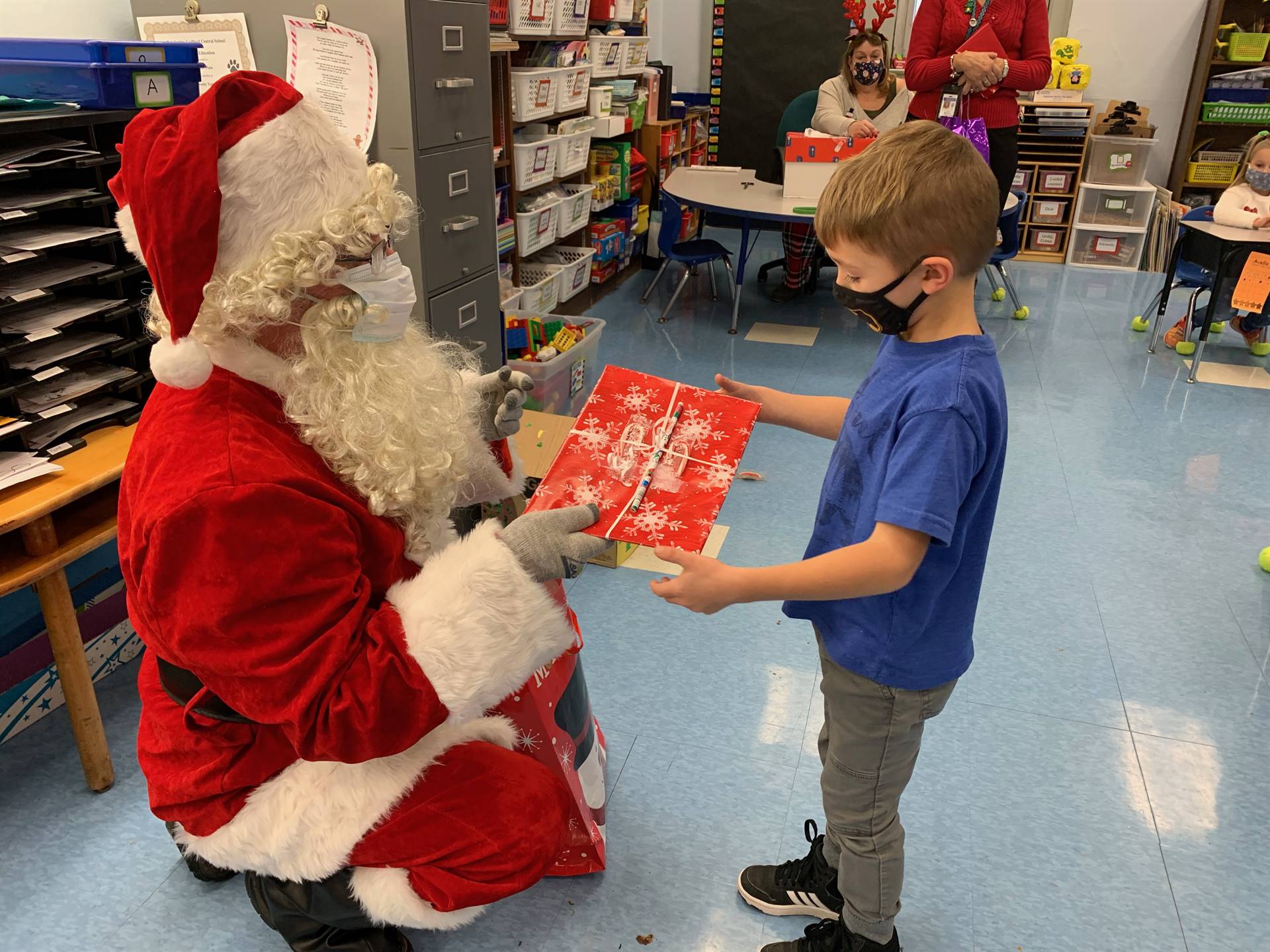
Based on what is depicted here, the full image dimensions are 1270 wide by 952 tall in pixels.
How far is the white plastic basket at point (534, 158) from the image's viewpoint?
4.02m

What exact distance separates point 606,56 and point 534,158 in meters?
1.24

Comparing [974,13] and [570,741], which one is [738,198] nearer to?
[974,13]

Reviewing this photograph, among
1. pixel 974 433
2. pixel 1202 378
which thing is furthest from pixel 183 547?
pixel 1202 378

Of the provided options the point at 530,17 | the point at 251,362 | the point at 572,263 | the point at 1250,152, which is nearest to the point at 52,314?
the point at 251,362

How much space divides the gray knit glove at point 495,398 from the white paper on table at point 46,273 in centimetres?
93

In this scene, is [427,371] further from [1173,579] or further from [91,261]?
[1173,579]

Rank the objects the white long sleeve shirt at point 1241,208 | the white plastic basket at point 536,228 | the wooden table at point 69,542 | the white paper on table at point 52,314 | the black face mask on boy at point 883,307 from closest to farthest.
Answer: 1. the black face mask on boy at point 883,307
2. the wooden table at point 69,542
3. the white paper on table at point 52,314
4. the white plastic basket at point 536,228
5. the white long sleeve shirt at point 1241,208

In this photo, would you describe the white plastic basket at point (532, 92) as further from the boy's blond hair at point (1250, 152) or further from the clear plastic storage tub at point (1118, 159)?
the clear plastic storage tub at point (1118, 159)

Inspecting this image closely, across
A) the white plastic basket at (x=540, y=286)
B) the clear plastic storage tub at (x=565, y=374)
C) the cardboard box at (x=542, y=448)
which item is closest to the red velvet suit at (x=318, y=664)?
the cardboard box at (x=542, y=448)

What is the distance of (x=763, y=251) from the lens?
6.73 m

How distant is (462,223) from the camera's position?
113 inches

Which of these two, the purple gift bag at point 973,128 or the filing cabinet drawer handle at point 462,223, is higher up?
A: the purple gift bag at point 973,128

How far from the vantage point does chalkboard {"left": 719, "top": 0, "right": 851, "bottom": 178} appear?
6.96 meters

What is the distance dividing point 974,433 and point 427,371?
31.0 inches
